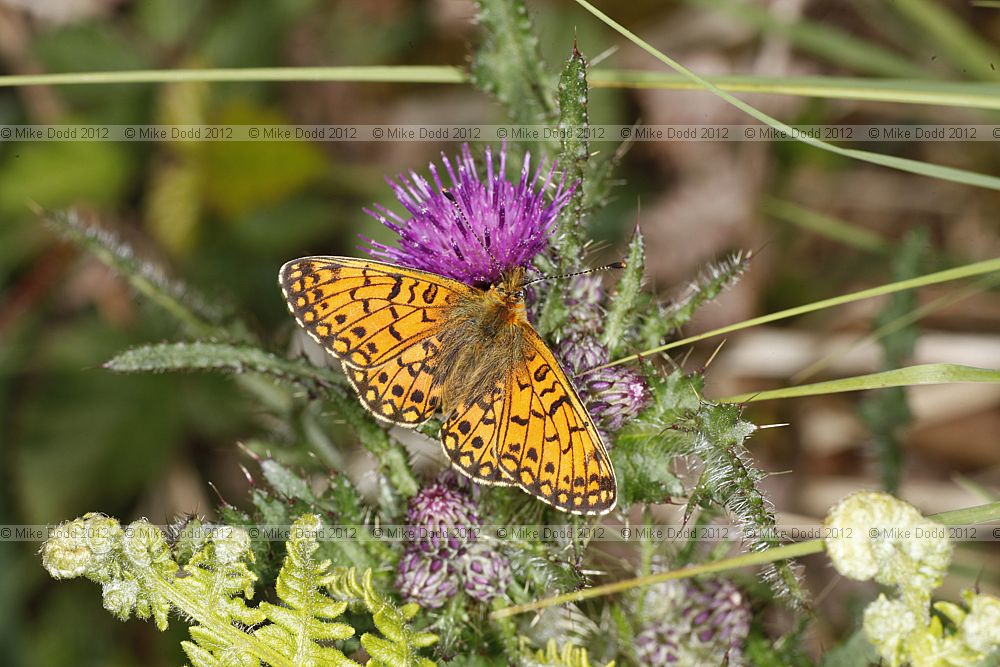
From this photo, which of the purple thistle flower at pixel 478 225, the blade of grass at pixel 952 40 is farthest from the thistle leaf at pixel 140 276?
the blade of grass at pixel 952 40

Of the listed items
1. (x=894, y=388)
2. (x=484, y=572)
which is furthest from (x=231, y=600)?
(x=894, y=388)

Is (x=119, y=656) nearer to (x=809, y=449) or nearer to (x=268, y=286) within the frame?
(x=268, y=286)

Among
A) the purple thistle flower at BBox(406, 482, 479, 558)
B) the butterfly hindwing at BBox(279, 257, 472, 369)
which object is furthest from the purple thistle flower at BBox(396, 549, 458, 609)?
the butterfly hindwing at BBox(279, 257, 472, 369)

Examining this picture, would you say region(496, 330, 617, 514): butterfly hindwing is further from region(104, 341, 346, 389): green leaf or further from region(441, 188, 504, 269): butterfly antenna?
region(104, 341, 346, 389): green leaf

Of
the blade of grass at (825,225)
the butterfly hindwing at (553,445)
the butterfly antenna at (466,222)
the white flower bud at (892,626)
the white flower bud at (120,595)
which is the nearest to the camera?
the white flower bud at (892,626)

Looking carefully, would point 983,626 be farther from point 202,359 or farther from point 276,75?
point 276,75

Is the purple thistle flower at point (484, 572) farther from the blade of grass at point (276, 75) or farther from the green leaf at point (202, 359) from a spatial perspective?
the blade of grass at point (276, 75)

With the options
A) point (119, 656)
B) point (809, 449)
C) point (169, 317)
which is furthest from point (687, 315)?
point (119, 656)
